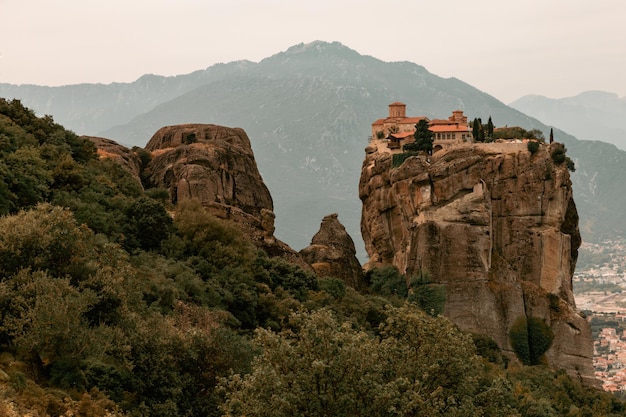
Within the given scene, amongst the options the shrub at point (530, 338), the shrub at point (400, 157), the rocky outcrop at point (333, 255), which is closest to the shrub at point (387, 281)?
the rocky outcrop at point (333, 255)

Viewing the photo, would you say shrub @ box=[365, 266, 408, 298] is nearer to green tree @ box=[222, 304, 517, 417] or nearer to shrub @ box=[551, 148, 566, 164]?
shrub @ box=[551, 148, 566, 164]

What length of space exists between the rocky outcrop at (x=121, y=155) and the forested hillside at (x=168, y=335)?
10979 mm

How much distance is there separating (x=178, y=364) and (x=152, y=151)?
38.7 m

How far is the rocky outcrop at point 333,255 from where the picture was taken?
179 feet

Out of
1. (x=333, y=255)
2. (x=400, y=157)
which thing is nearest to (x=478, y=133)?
(x=400, y=157)

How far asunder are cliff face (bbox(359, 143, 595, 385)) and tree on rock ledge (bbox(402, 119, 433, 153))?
3699 millimetres

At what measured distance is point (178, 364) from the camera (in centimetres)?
2366

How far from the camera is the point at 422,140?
2601 inches

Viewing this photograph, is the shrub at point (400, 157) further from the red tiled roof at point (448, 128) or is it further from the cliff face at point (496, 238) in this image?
the red tiled roof at point (448, 128)

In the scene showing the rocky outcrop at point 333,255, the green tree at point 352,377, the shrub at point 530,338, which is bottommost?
the shrub at point 530,338

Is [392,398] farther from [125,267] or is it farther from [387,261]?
[387,261]

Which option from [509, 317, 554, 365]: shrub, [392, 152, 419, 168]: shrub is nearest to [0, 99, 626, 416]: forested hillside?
[509, 317, 554, 365]: shrub

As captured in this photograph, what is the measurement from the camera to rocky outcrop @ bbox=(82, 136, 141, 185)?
170 feet

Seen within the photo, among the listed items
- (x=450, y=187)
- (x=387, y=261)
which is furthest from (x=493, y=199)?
(x=387, y=261)
